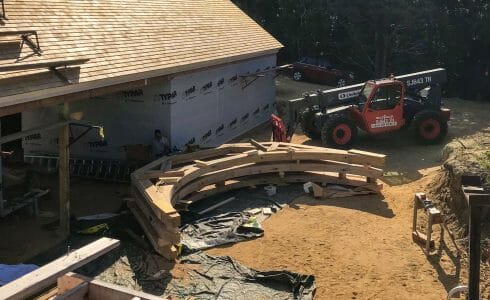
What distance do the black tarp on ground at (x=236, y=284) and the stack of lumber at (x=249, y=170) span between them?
2.56m

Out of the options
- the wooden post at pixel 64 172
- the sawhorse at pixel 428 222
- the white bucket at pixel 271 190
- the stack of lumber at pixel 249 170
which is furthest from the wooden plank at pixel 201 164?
the sawhorse at pixel 428 222

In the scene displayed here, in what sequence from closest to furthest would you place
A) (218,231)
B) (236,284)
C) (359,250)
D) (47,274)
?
(47,274) < (236,284) < (359,250) < (218,231)

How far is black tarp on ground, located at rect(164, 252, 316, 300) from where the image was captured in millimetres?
8195

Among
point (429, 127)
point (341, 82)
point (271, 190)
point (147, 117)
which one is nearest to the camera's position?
point (271, 190)

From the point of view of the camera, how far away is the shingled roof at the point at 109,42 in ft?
30.8

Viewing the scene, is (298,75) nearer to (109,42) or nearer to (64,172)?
(109,42)

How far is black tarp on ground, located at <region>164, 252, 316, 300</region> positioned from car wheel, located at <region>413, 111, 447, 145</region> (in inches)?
413

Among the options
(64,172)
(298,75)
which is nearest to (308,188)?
(64,172)

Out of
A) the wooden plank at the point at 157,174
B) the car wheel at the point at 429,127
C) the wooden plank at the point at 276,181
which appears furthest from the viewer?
the car wheel at the point at 429,127

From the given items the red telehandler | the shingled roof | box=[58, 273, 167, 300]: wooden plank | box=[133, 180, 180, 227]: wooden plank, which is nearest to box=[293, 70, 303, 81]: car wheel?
the shingled roof

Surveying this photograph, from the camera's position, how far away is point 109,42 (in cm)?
1250

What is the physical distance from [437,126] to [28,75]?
527 inches

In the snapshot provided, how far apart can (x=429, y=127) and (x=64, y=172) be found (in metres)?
12.3

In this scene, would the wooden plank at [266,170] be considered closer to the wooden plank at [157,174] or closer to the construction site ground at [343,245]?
the wooden plank at [157,174]
